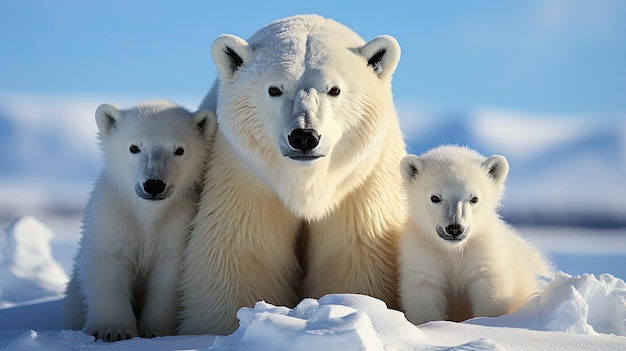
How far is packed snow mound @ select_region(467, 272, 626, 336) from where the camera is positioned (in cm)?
418

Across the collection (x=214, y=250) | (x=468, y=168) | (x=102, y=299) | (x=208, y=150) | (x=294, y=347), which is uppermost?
(x=208, y=150)

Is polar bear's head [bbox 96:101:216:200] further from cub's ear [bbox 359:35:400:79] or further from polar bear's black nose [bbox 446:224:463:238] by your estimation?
polar bear's black nose [bbox 446:224:463:238]

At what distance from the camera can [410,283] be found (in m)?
4.74

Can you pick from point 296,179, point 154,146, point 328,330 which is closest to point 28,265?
point 154,146

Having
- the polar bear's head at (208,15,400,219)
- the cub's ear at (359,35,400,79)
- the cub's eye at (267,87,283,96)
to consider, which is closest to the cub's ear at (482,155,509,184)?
the polar bear's head at (208,15,400,219)

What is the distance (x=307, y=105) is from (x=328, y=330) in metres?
1.54

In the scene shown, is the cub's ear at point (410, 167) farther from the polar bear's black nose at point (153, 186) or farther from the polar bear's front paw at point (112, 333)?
the polar bear's front paw at point (112, 333)

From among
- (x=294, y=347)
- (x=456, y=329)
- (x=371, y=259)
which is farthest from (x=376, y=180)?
(x=294, y=347)

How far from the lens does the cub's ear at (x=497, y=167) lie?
4781 millimetres

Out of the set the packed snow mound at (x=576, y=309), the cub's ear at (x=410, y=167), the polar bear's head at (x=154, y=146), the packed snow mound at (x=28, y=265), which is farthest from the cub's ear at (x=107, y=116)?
the packed snow mound at (x=28, y=265)

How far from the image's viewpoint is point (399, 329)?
3.45 metres

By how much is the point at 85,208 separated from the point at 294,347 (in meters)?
3.12

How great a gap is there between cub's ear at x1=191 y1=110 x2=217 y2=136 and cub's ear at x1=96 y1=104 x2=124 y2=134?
51 cm

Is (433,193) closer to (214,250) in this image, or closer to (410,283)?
(410,283)
